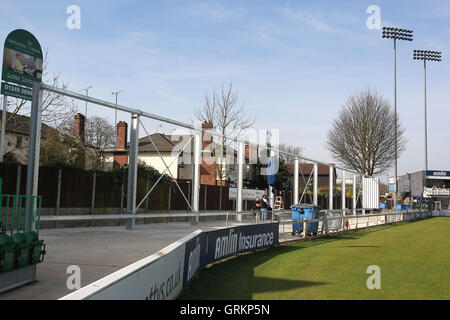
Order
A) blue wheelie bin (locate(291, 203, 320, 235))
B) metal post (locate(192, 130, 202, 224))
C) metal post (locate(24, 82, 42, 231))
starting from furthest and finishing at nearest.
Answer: metal post (locate(192, 130, 202, 224))
blue wheelie bin (locate(291, 203, 320, 235))
metal post (locate(24, 82, 42, 231))

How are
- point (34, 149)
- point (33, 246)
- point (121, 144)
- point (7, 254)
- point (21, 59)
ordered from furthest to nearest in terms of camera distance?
Result: point (121, 144) → point (21, 59) → point (34, 149) → point (33, 246) → point (7, 254)

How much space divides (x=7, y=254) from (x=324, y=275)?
6.29 meters

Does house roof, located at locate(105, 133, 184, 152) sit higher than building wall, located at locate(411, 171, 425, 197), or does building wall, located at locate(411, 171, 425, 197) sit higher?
house roof, located at locate(105, 133, 184, 152)

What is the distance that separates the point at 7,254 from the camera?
6387 mm

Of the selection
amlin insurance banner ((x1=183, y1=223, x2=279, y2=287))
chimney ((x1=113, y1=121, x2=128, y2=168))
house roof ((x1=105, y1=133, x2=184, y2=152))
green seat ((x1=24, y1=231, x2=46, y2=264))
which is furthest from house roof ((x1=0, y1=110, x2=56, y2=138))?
green seat ((x1=24, y1=231, x2=46, y2=264))

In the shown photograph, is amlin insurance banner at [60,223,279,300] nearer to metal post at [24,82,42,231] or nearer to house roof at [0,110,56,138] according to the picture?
metal post at [24,82,42,231]

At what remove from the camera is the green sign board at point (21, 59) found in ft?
49.0

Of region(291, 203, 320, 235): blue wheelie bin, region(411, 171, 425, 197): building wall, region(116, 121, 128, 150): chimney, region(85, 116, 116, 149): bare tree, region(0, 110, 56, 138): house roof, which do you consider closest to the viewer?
region(291, 203, 320, 235): blue wheelie bin

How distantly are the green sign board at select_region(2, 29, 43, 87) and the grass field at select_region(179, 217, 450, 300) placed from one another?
31.6 ft

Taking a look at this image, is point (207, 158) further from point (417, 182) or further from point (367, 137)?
point (417, 182)

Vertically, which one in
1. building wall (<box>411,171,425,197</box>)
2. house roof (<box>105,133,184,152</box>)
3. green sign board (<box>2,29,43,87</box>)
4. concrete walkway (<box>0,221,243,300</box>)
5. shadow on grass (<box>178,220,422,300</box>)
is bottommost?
shadow on grass (<box>178,220,422,300</box>)

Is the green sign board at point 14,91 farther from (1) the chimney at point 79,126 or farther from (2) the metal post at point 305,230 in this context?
(1) the chimney at point 79,126

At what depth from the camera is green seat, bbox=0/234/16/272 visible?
6258 mm

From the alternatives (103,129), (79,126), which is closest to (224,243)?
(79,126)
